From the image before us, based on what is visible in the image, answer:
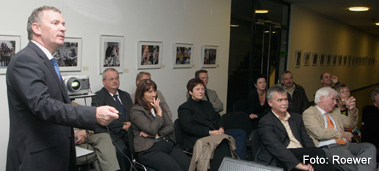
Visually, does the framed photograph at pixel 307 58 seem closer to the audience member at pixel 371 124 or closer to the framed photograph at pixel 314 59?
the framed photograph at pixel 314 59

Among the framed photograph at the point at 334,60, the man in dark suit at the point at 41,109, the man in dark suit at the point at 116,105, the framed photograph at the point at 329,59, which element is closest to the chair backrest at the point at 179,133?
the man in dark suit at the point at 116,105

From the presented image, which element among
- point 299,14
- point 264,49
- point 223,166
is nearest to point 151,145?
point 223,166

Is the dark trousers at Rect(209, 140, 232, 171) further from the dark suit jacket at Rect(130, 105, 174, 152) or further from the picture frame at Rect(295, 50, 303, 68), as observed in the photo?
the picture frame at Rect(295, 50, 303, 68)

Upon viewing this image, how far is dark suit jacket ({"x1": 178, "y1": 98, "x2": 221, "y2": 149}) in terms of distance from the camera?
4.14 m

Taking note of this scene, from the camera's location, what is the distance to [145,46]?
524cm

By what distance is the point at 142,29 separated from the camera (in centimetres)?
518

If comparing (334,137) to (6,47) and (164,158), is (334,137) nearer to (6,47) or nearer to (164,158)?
(164,158)

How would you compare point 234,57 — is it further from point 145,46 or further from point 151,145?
point 151,145

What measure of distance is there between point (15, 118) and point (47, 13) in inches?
23.3

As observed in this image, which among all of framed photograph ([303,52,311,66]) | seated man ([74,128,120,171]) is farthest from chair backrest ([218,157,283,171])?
framed photograph ([303,52,311,66])

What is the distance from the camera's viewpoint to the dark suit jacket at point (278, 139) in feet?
11.2

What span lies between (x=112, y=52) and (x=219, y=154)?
2.15m

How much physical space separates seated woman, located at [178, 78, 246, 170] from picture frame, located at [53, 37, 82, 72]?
4.60 ft

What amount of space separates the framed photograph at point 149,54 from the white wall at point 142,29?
0.26 ft
